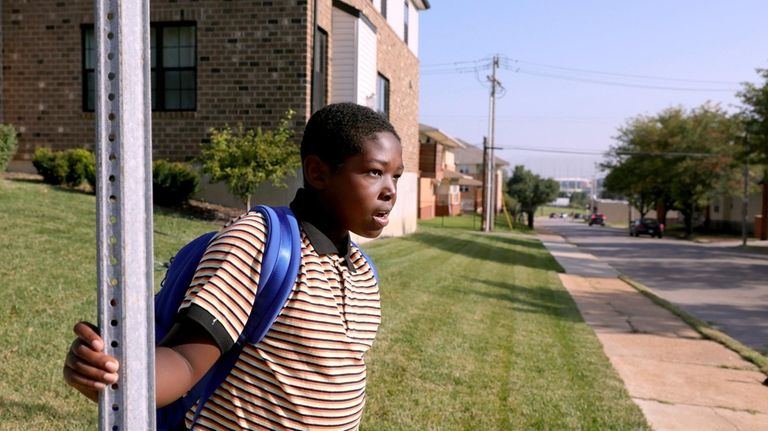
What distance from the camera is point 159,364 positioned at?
4.62 ft

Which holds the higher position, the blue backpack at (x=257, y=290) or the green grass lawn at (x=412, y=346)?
the blue backpack at (x=257, y=290)

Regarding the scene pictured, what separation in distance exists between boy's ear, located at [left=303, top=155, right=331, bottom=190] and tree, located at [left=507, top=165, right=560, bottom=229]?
65718 mm

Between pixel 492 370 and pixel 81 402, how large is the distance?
11.5ft

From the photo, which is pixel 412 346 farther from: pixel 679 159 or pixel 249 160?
pixel 679 159

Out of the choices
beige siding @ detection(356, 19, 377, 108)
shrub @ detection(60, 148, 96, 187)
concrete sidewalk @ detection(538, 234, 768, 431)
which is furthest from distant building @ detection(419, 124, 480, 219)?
concrete sidewalk @ detection(538, 234, 768, 431)

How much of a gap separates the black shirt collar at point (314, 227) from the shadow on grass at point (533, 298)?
8676mm

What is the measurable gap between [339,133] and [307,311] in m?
0.46

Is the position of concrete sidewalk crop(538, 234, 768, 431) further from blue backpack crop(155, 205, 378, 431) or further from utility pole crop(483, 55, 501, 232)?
utility pole crop(483, 55, 501, 232)

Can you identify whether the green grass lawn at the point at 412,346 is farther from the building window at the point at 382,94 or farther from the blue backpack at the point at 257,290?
the building window at the point at 382,94

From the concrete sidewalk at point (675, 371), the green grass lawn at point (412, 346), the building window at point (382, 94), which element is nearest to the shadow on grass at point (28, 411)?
the green grass lawn at point (412, 346)

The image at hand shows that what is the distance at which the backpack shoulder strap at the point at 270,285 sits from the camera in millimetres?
1587

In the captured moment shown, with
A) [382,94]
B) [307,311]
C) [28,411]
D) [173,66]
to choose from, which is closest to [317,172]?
[307,311]

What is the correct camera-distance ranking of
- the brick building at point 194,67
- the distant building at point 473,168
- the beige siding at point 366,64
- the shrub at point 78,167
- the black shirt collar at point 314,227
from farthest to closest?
the distant building at point 473,168, the beige siding at point 366,64, the brick building at point 194,67, the shrub at point 78,167, the black shirt collar at point 314,227

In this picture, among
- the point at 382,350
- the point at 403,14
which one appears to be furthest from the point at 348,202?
the point at 403,14
